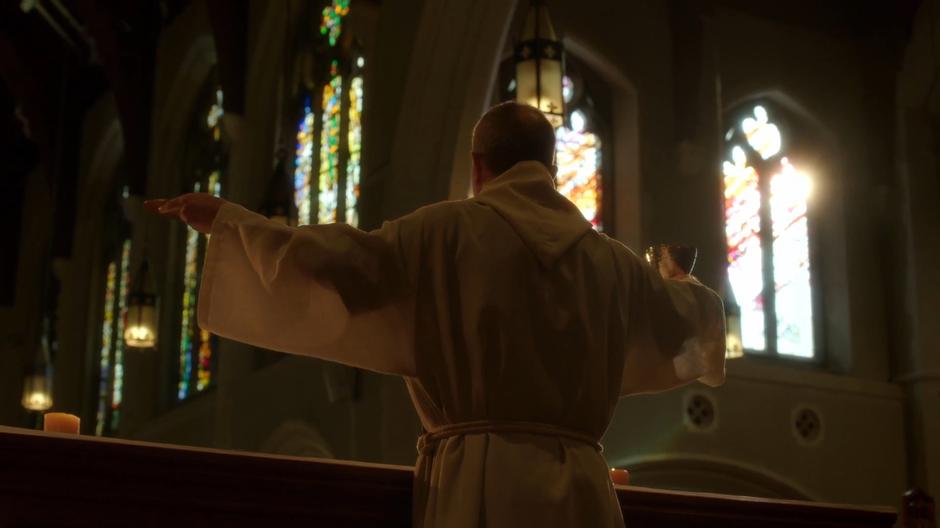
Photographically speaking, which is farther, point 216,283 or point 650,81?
point 650,81

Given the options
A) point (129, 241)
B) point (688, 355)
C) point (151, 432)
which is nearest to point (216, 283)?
point (688, 355)

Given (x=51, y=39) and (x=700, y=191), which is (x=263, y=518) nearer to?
(x=700, y=191)

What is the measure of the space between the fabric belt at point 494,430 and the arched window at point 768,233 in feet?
32.2

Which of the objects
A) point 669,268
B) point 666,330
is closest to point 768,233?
point 669,268

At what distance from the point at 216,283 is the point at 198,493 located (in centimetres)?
37

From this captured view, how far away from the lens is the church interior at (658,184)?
10031mm

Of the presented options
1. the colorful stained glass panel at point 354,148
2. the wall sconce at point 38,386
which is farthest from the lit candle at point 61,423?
the wall sconce at point 38,386

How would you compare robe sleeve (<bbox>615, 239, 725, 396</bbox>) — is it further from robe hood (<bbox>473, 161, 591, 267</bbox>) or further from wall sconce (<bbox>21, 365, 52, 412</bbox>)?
wall sconce (<bbox>21, 365, 52, 412</bbox>)

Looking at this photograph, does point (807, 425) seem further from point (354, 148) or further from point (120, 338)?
point (120, 338)

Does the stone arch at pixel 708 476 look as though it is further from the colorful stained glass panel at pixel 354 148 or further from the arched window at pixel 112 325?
the arched window at pixel 112 325

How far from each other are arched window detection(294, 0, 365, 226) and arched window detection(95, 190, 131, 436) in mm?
4145

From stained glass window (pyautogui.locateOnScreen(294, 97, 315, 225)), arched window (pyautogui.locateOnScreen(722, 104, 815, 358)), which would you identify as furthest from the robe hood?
arched window (pyautogui.locateOnScreen(722, 104, 815, 358))

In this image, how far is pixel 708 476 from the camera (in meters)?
11.0

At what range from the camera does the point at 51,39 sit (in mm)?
16859
